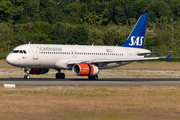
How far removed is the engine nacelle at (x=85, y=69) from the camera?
42.8 meters

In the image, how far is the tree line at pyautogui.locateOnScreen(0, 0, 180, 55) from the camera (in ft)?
407

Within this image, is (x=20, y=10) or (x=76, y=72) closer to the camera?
(x=76, y=72)

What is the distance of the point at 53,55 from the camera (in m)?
44.8

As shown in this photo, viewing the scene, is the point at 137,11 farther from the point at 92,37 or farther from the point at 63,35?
the point at 63,35

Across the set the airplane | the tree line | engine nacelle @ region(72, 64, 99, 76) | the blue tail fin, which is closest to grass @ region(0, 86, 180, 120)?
engine nacelle @ region(72, 64, 99, 76)

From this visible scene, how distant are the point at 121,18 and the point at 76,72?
485 ft

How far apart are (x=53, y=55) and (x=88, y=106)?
24.7 metres

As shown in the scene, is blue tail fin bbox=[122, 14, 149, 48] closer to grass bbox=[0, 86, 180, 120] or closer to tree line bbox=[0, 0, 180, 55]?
grass bbox=[0, 86, 180, 120]

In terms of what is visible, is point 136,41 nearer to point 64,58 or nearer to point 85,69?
point 64,58

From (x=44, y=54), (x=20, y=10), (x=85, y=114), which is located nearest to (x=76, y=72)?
(x=44, y=54)

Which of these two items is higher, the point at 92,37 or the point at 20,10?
the point at 20,10

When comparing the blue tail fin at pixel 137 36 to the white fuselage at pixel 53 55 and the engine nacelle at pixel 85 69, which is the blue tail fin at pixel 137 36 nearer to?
the white fuselage at pixel 53 55

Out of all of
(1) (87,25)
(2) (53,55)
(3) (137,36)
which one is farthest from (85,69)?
(1) (87,25)

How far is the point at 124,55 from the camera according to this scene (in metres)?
52.1
